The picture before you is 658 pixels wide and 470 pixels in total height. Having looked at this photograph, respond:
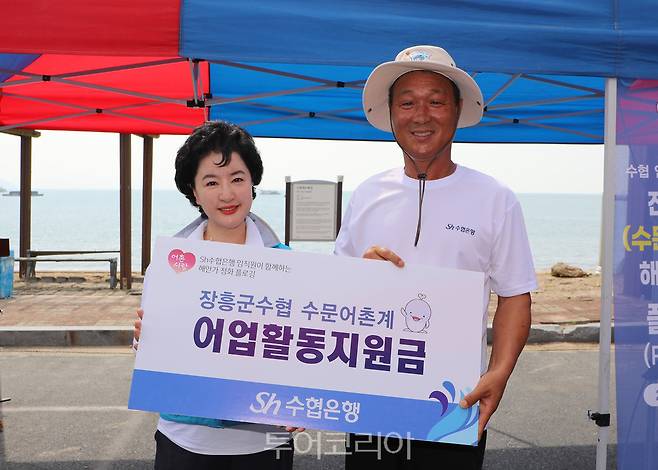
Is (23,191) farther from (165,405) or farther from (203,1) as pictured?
(165,405)

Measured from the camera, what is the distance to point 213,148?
1.89 meters

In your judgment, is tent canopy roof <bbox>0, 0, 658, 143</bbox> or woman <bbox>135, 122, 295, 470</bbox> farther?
tent canopy roof <bbox>0, 0, 658, 143</bbox>

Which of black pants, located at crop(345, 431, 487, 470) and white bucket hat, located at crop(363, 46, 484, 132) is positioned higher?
white bucket hat, located at crop(363, 46, 484, 132)

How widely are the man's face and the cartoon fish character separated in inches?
17.5

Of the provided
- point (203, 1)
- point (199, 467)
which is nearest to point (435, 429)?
point (199, 467)

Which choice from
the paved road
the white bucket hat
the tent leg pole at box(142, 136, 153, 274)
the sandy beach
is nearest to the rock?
the sandy beach

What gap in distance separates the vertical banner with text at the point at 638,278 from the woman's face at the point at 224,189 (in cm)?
196

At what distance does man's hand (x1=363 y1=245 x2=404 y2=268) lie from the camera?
181cm

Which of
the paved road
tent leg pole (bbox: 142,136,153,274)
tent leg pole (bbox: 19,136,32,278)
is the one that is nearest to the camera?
the paved road

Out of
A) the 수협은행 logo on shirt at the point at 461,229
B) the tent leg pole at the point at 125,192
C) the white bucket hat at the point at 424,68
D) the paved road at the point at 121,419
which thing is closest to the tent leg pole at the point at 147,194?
the tent leg pole at the point at 125,192

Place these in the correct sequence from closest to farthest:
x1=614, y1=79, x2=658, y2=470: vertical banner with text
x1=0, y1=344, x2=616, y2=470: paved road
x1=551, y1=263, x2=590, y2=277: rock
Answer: x1=614, y1=79, x2=658, y2=470: vertical banner with text
x1=0, y1=344, x2=616, y2=470: paved road
x1=551, y1=263, x2=590, y2=277: rock

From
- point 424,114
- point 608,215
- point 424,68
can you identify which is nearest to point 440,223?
point 424,114

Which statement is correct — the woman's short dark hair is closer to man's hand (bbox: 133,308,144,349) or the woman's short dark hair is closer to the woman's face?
the woman's face

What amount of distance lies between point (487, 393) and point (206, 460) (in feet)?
2.75
